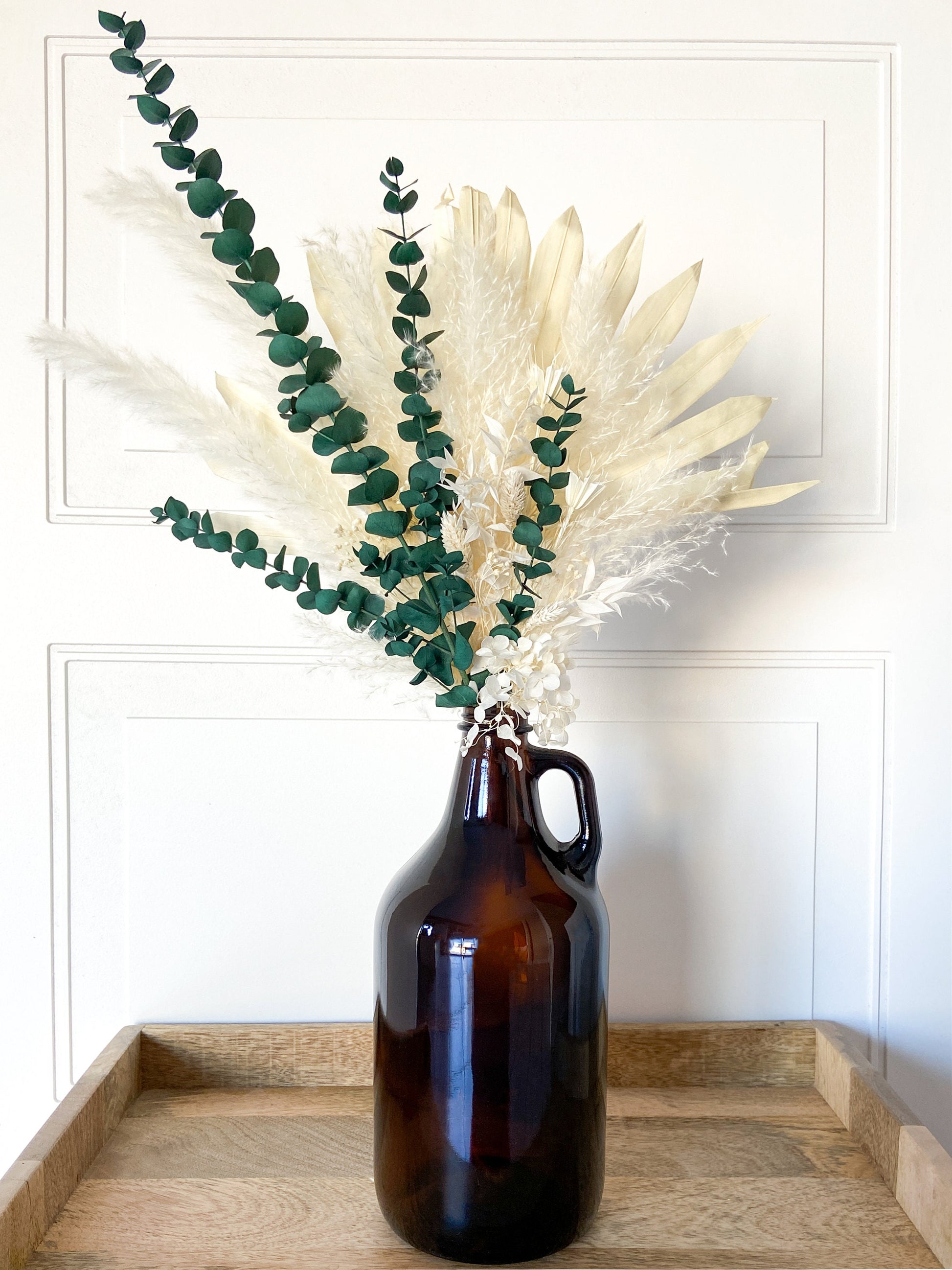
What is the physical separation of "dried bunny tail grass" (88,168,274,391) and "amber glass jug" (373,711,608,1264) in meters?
0.29

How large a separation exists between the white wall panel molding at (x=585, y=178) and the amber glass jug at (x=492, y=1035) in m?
0.44

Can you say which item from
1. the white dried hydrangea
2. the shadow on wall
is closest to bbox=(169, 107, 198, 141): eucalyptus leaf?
the white dried hydrangea

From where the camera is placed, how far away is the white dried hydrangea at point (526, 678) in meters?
0.58

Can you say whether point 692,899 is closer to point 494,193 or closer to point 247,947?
point 247,947

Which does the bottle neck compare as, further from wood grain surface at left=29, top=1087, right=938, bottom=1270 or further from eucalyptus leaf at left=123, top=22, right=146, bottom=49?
eucalyptus leaf at left=123, top=22, right=146, bottom=49

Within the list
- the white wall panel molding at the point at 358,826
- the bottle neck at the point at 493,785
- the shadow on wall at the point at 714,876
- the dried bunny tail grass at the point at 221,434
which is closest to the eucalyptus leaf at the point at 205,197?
the dried bunny tail grass at the point at 221,434

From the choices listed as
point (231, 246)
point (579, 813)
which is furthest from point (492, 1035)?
point (231, 246)

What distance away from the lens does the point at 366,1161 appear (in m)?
0.74

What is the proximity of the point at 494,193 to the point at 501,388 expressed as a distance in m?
0.39

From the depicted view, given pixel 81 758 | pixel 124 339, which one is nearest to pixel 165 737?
pixel 81 758

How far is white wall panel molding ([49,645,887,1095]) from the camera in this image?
2.97ft

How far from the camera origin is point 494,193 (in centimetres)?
88

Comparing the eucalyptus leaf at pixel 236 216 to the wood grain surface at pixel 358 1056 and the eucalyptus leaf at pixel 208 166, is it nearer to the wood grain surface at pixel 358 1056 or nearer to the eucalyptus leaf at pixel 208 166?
the eucalyptus leaf at pixel 208 166

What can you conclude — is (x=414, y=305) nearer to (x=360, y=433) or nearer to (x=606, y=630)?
(x=360, y=433)
